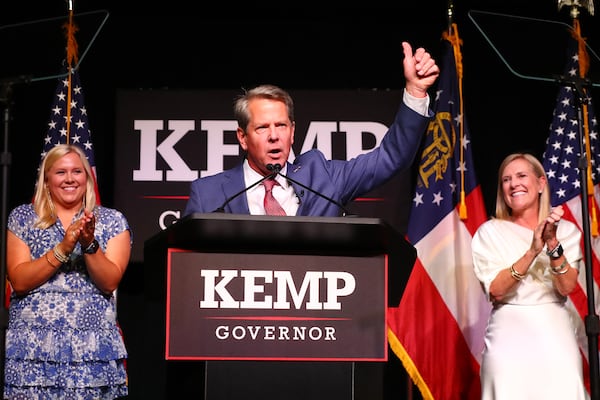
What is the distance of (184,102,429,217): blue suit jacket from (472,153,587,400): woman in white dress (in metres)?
0.67

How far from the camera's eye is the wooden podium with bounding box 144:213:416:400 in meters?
2.25

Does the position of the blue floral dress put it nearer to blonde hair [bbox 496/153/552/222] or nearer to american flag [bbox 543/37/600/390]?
blonde hair [bbox 496/153/552/222]

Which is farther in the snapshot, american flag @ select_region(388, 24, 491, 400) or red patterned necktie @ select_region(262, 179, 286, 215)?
american flag @ select_region(388, 24, 491, 400)

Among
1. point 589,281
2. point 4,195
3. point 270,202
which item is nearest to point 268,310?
point 270,202

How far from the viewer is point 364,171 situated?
327 cm

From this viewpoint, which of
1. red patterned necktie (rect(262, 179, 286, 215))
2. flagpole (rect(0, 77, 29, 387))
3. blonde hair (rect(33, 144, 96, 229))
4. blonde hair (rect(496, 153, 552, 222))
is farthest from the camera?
blonde hair (rect(496, 153, 552, 222))

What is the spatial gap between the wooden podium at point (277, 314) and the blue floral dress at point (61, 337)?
3.37ft

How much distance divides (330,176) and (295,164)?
5.4 inches

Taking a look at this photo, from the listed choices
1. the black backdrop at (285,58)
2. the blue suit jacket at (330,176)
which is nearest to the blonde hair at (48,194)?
the blue suit jacket at (330,176)

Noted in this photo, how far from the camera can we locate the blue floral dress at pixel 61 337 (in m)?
3.15

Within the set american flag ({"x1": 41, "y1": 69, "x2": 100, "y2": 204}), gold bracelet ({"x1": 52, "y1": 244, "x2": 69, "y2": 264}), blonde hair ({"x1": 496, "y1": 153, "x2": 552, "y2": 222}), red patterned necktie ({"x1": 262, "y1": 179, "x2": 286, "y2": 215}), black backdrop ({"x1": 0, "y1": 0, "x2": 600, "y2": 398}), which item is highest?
black backdrop ({"x1": 0, "y1": 0, "x2": 600, "y2": 398})

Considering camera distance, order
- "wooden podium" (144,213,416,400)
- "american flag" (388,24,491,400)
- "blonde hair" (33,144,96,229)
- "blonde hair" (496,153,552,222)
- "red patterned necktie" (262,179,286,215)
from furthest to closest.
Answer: "american flag" (388,24,491,400) < "blonde hair" (496,153,552,222) < "blonde hair" (33,144,96,229) < "red patterned necktie" (262,179,286,215) < "wooden podium" (144,213,416,400)

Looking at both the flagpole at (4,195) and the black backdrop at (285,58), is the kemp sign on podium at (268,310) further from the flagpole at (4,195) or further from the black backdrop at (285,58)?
the black backdrop at (285,58)

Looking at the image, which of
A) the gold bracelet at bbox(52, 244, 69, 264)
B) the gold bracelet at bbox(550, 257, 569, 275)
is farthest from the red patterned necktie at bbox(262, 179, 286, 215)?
the gold bracelet at bbox(550, 257, 569, 275)
